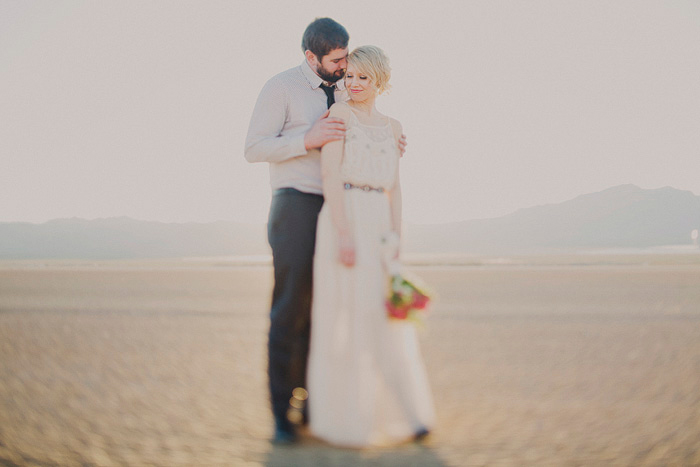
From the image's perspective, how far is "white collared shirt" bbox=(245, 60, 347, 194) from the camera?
124 inches

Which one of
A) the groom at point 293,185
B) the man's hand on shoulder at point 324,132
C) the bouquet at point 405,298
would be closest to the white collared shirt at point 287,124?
the groom at point 293,185

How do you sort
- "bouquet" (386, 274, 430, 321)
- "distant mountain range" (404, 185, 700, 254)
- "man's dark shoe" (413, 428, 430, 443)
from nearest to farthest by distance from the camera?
"bouquet" (386, 274, 430, 321) → "man's dark shoe" (413, 428, 430, 443) → "distant mountain range" (404, 185, 700, 254)

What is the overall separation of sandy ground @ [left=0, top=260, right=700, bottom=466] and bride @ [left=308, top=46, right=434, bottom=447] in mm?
171

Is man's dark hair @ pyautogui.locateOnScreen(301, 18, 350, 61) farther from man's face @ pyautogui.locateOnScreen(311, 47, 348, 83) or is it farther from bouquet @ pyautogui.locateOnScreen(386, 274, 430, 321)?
bouquet @ pyautogui.locateOnScreen(386, 274, 430, 321)

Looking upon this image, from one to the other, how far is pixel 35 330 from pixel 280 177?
17.9 feet

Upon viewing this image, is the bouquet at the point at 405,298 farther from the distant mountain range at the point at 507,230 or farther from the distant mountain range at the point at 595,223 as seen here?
the distant mountain range at the point at 595,223

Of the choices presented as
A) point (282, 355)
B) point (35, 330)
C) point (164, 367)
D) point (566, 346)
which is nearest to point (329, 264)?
point (282, 355)

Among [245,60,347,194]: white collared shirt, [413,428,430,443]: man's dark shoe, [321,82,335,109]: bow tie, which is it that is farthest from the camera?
[321,82,335,109]: bow tie

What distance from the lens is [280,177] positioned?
126 inches

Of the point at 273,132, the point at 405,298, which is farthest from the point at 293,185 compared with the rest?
the point at 405,298

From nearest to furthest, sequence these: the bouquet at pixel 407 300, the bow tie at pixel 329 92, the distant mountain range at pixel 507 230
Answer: the bouquet at pixel 407 300 < the bow tie at pixel 329 92 < the distant mountain range at pixel 507 230

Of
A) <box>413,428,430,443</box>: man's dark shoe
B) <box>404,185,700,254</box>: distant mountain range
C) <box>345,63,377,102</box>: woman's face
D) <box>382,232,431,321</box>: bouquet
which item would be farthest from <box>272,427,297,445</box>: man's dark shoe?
<box>404,185,700,254</box>: distant mountain range

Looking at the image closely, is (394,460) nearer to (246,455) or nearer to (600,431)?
(246,455)

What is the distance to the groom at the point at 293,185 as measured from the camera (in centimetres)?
305
